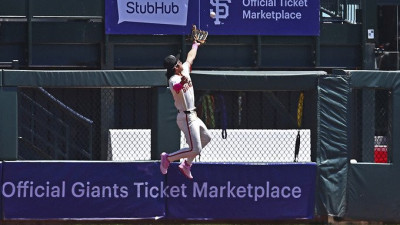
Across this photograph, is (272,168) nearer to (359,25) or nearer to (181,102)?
(181,102)

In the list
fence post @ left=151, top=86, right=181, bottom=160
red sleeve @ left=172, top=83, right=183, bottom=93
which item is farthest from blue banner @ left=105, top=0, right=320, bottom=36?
red sleeve @ left=172, top=83, right=183, bottom=93

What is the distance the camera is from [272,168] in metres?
12.0

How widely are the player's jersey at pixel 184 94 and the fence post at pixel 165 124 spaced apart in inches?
15.5

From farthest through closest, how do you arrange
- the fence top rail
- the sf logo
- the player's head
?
the sf logo, the fence top rail, the player's head

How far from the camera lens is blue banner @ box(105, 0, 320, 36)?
56.9ft

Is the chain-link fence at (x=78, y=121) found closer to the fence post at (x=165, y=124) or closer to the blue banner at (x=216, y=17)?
the blue banner at (x=216, y=17)

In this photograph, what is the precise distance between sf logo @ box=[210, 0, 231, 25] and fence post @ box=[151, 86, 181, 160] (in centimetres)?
568

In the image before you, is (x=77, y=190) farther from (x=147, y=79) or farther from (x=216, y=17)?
(x=216, y=17)

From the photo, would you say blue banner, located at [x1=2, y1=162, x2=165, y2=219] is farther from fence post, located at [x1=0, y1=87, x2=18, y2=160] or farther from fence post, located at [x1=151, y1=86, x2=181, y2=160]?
fence post, located at [x1=151, y1=86, x2=181, y2=160]

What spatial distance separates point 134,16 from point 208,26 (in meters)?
1.28

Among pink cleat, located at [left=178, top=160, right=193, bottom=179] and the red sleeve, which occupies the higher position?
the red sleeve

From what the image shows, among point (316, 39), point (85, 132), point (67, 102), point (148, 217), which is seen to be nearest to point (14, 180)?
point (148, 217)

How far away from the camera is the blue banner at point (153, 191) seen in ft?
38.4

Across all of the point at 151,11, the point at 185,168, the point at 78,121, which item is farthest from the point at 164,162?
the point at 151,11
